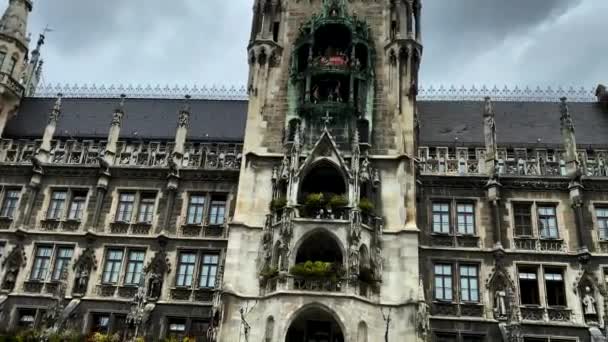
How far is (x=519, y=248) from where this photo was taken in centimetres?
2961

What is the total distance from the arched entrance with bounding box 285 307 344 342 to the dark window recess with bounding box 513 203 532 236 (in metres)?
9.89

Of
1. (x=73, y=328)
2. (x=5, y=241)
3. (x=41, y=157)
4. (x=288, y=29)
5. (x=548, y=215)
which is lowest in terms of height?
(x=73, y=328)

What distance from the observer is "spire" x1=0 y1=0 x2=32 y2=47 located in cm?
3844

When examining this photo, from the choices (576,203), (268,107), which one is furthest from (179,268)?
(576,203)

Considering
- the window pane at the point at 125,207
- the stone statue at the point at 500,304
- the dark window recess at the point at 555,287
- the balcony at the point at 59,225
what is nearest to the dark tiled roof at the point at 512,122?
the dark window recess at the point at 555,287

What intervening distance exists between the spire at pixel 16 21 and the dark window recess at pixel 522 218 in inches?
1171

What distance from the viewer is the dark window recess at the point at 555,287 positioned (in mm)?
28578

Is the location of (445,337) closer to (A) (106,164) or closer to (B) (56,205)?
(A) (106,164)

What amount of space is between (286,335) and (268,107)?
36.8 feet

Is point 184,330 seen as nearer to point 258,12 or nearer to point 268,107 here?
point 268,107

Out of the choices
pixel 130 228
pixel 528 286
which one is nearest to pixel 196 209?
pixel 130 228

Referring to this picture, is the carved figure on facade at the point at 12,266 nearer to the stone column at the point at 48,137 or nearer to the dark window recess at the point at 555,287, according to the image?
the stone column at the point at 48,137

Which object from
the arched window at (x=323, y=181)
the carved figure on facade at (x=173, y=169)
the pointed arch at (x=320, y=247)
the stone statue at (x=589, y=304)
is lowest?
the stone statue at (x=589, y=304)

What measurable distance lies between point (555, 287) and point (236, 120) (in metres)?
19.2
